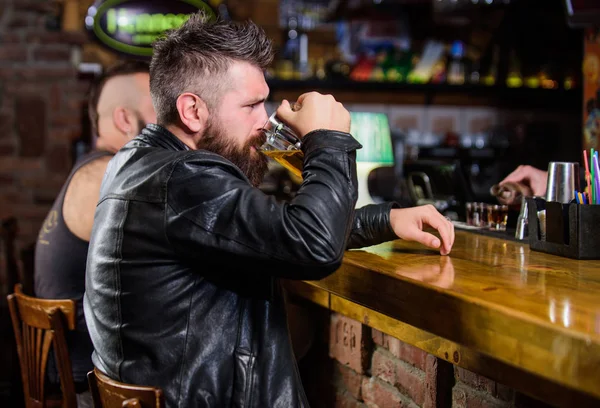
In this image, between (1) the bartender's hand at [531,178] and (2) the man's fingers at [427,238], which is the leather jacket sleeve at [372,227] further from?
(1) the bartender's hand at [531,178]

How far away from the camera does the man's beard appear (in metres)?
1.45

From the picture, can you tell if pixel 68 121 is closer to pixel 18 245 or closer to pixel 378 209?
pixel 18 245

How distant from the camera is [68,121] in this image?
455 centimetres

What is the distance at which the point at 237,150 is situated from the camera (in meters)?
1.47

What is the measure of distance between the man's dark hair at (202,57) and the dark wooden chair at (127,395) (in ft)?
1.79

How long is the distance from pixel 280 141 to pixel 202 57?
23 centimetres

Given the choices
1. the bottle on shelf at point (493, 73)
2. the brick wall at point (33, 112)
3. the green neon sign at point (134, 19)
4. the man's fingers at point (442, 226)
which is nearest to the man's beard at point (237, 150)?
the man's fingers at point (442, 226)

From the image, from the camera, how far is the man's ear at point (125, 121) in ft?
8.91

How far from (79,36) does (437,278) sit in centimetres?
390

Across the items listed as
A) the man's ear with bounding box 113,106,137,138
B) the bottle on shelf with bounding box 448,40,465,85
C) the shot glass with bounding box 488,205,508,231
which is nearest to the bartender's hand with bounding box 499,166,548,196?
the shot glass with bounding box 488,205,508,231

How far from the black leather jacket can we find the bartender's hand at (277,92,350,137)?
0.10ft

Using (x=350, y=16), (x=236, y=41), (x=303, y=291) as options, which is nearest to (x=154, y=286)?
(x=236, y=41)

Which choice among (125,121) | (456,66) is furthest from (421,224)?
(456,66)

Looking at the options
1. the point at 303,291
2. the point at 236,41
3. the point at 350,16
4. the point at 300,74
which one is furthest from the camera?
the point at 350,16
